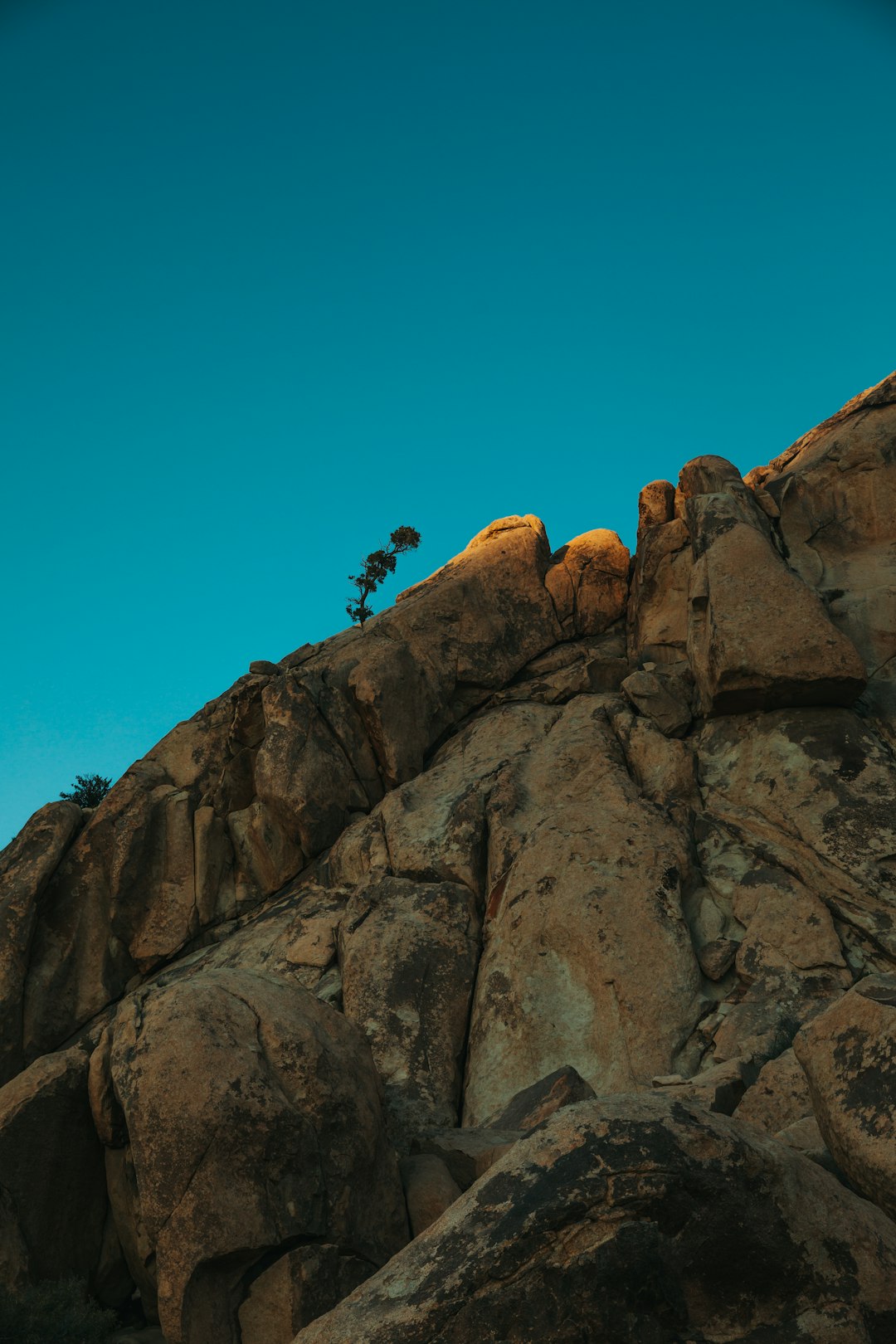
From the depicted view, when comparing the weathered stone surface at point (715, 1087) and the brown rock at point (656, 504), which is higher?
the brown rock at point (656, 504)

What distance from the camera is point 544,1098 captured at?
1805 centimetres

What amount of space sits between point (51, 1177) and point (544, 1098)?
7.09 m

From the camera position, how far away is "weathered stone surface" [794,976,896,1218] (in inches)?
423

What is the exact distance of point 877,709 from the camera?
2681cm

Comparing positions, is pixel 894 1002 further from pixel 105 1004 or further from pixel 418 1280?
pixel 105 1004

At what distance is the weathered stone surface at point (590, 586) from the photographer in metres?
Answer: 34.5

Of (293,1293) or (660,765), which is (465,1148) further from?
(660,765)

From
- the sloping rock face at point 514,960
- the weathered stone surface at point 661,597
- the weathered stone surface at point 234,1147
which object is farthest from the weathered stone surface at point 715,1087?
the weathered stone surface at point 661,597

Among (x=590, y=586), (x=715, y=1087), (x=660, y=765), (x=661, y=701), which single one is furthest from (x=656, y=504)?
(x=715, y=1087)

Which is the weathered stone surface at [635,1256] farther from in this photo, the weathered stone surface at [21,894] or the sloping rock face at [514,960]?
the weathered stone surface at [21,894]

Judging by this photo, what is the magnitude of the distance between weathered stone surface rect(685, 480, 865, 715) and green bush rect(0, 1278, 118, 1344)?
57.7ft

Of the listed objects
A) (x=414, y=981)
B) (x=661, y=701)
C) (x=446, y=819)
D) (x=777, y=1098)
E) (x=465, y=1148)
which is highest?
(x=446, y=819)

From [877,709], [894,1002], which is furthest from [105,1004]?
[894,1002]

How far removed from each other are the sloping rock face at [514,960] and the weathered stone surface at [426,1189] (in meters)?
0.07
